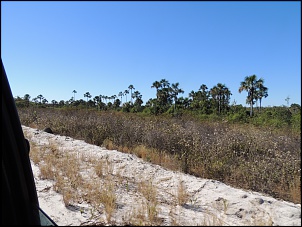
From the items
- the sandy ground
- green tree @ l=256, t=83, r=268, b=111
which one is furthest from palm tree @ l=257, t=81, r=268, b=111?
the sandy ground

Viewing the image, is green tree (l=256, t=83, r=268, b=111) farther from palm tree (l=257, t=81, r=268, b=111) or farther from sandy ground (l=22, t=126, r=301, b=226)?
sandy ground (l=22, t=126, r=301, b=226)

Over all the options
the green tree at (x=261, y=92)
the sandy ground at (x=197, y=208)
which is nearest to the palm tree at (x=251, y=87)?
the green tree at (x=261, y=92)

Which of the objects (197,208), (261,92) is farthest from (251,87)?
(197,208)

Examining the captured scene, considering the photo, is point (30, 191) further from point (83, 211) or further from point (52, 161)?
point (52, 161)

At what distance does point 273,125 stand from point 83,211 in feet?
6.98

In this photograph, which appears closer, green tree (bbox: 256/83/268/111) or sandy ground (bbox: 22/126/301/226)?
sandy ground (bbox: 22/126/301/226)

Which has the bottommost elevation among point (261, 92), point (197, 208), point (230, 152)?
point (197, 208)

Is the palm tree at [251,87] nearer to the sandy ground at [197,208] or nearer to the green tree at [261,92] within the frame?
the green tree at [261,92]

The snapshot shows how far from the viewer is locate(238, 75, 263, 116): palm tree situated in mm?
2311

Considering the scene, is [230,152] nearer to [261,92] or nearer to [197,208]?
[261,92]

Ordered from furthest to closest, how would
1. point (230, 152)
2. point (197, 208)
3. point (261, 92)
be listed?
point (230, 152), point (261, 92), point (197, 208)

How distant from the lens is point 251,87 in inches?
94.7

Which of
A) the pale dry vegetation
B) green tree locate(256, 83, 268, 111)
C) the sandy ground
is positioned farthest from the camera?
green tree locate(256, 83, 268, 111)

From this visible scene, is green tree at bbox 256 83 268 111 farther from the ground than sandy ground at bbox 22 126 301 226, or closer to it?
farther from the ground
